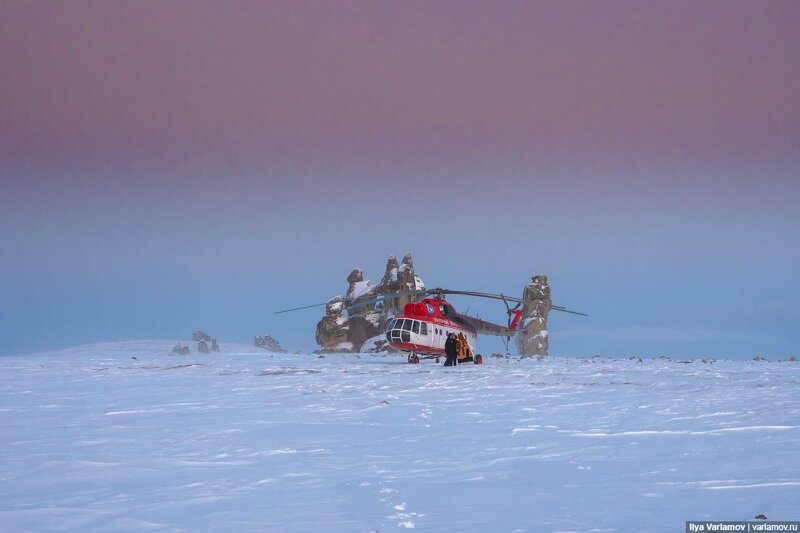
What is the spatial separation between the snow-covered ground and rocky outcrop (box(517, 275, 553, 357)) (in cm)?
3083

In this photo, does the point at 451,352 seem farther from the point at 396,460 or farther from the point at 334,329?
the point at 334,329

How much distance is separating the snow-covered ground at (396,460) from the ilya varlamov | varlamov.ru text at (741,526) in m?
0.16

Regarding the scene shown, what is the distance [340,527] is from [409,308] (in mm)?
24513

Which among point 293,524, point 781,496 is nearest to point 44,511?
point 293,524

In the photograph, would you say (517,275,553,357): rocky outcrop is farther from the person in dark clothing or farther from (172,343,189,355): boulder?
(172,343,189,355): boulder

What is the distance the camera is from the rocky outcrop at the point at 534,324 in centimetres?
4762

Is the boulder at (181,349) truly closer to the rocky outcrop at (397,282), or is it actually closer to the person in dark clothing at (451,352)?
the rocky outcrop at (397,282)

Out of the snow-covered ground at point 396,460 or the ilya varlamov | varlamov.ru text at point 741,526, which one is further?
the snow-covered ground at point 396,460

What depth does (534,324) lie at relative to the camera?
47.8 metres

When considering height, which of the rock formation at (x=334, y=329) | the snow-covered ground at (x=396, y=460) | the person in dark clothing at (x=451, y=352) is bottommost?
the snow-covered ground at (x=396, y=460)

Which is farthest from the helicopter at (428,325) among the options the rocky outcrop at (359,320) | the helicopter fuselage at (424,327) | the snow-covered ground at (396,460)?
the rocky outcrop at (359,320)

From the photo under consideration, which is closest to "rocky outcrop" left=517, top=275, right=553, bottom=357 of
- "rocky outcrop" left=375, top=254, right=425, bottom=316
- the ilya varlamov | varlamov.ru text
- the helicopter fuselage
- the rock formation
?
"rocky outcrop" left=375, top=254, right=425, bottom=316

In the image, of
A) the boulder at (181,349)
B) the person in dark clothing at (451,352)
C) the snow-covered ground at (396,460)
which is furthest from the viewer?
the boulder at (181,349)

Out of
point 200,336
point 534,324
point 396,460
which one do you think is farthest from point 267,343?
point 396,460
